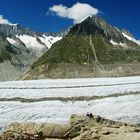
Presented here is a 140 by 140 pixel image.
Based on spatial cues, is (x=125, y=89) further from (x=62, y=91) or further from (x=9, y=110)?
(x=9, y=110)

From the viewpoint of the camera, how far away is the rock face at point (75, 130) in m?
18.5

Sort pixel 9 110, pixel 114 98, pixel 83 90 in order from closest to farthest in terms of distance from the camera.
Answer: pixel 9 110 → pixel 114 98 → pixel 83 90

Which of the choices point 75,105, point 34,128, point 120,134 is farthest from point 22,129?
point 75,105

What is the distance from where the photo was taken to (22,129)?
19578 millimetres

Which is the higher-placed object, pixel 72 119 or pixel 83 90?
pixel 83 90

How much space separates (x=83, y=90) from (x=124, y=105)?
813 centimetres

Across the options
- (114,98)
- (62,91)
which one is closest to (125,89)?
(114,98)

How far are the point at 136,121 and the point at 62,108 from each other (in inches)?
208

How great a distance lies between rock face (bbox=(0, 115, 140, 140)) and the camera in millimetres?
18484

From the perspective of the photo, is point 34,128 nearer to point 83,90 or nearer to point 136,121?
point 136,121

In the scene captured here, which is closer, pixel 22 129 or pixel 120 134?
pixel 120 134

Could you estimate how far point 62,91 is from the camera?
40.1 m

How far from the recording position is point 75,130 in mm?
18938

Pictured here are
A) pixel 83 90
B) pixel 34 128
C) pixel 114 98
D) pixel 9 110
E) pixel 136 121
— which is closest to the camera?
pixel 34 128
